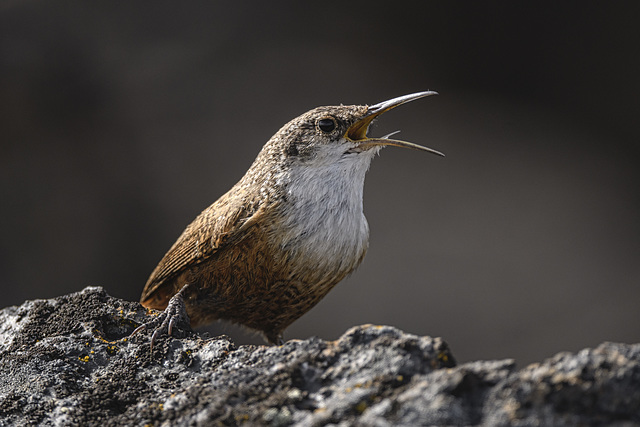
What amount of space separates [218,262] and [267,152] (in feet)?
2.34

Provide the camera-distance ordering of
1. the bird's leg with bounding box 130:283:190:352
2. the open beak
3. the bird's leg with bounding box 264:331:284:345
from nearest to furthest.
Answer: the bird's leg with bounding box 130:283:190:352 → the open beak → the bird's leg with bounding box 264:331:284:345

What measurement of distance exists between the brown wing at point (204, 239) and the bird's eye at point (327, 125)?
1.84 ft

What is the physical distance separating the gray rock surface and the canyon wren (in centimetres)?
60

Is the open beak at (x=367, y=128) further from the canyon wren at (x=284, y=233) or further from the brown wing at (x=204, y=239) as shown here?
the brown wing at (x=204, y=239)

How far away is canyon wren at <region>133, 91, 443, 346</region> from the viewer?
3.13 meters

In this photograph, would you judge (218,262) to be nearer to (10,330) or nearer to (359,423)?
(10,330)

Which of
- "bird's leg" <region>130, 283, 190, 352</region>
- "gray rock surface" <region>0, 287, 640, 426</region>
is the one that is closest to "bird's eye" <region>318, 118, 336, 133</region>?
"bird's leg" <region>130, 283, 190, 352</region>

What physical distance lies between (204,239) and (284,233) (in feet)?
1.55

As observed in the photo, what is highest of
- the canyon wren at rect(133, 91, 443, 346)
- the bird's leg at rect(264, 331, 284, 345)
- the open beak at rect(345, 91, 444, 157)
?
the open beak at rect(345, 91, 444, 157)

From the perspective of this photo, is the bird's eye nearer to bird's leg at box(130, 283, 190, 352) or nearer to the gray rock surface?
bird's leg at box(130, 283, 190, 352)

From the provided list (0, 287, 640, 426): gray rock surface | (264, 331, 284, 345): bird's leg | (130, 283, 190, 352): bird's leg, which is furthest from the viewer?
(264, 331, 284, 345): bird's leg

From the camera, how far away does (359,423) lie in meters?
1.63

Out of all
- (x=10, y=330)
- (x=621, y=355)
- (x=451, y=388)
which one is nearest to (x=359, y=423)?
(x=451, y=388)

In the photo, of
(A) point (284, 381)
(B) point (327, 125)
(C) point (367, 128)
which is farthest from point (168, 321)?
(C) point (367, 128)
